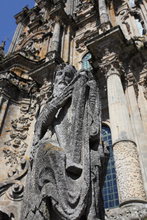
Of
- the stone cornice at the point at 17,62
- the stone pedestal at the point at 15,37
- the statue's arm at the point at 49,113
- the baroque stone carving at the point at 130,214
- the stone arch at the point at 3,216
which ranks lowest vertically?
the baroque stone carving at the point at 130,214

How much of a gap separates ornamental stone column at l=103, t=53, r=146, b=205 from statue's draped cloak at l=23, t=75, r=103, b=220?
2394 millimetres

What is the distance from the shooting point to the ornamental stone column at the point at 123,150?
5.45 metres

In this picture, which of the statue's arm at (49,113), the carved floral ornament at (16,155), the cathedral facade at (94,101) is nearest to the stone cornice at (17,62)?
the cathedral facade at (94,101)

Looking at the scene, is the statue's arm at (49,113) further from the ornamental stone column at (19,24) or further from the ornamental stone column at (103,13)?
the ornamental stone column at (19,24)

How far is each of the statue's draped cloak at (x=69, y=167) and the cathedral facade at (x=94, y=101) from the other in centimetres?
2

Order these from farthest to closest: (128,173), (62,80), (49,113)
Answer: (128,173) < (62,80) < (49,113)

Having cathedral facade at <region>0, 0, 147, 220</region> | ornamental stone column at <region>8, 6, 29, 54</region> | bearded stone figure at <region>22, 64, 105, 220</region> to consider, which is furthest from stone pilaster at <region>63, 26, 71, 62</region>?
bearded stone figure at <region>22, 64, 105, 220</region>

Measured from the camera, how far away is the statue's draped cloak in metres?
2.85

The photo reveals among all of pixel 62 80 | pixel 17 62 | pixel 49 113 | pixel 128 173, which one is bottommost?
pixel 128 173

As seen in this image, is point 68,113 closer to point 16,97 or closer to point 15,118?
point 15,118

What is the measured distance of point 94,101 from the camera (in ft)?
13.9

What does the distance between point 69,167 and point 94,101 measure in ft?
4.95

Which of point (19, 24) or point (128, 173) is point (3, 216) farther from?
point (19, 24)

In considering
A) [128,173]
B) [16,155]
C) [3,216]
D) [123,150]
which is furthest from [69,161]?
[16,155]
